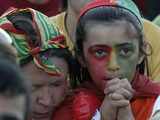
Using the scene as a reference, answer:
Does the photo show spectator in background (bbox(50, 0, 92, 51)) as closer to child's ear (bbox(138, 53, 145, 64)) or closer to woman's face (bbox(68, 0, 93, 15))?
woman's face (bbox(68, 0, 93, 15))

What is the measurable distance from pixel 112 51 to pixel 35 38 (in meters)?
0.30

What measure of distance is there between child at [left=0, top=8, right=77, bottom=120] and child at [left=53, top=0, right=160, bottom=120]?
8 centimetres

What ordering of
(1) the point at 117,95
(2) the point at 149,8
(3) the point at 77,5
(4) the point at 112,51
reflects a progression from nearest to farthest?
(1) the point at 117,95 < (4) the point at 112,51 < (3) the point at 77,5 < (2) the point at 149,8

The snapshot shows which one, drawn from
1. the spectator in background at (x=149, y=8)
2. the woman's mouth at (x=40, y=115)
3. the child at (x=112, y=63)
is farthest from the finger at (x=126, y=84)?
the spectator in background at (x=149, y=8)

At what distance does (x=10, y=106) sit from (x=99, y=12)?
1042 millimetres

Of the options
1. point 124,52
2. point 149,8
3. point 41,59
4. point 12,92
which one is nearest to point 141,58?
point 124,52

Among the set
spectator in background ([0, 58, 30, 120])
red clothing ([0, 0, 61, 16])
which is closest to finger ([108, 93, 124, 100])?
spectator in background ([0, 58, 30, 120])

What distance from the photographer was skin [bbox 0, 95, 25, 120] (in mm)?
1312

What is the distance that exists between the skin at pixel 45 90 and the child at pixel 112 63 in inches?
2.7

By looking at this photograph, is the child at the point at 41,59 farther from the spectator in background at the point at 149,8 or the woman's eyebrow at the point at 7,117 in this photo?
the spectator in background at the point at 149,8

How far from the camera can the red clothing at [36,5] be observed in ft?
11.5

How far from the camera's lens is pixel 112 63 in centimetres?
225

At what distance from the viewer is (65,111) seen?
241 centimetres

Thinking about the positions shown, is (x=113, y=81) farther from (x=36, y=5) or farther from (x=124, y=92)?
(x=36, y=5)
